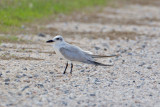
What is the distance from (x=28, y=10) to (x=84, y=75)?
9.28 meters

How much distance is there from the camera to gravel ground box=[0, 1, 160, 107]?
22.9 feet

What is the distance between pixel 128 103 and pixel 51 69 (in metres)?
2.77

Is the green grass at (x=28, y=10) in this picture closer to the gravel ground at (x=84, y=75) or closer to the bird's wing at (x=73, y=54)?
the gravel ground at (x=84, y=75)

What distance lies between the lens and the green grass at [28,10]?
14734 millimetres

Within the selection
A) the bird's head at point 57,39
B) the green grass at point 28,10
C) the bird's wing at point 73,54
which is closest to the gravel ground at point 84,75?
the bird's wing at point 73,54

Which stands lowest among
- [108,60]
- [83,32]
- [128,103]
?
[128,103]

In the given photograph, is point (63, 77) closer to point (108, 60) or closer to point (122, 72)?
point (122, 72)

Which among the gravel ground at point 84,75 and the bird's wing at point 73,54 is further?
the bird's wing at point 73,54

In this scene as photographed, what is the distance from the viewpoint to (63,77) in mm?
8594

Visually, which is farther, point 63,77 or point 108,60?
point 108,60

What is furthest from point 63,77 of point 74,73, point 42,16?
point 42,16

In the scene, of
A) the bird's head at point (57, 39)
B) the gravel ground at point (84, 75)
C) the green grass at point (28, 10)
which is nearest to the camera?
the gravel ground at point (84, 75)

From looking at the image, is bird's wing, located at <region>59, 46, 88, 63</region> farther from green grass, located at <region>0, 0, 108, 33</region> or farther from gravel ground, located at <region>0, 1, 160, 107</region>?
green grass, located at <region>0, 0, 108, 33</region>

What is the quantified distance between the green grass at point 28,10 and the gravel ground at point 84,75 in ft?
3.99
